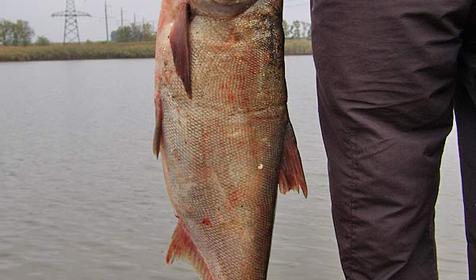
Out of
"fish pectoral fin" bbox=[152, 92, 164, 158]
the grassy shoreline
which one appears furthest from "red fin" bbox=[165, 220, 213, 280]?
the grassy shoreline

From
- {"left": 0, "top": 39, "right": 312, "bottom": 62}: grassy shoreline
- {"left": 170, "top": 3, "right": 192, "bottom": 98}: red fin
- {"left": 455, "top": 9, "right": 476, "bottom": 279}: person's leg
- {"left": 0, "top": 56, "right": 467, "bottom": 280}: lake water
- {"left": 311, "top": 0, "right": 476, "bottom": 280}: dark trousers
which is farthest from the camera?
{"left": 0, "top": 39, "right": 312, "bottom": 62}: grassy shoreline

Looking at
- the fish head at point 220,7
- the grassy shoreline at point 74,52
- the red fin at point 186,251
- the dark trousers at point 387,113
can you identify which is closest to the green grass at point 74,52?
the grassy shoreline at point 74,52

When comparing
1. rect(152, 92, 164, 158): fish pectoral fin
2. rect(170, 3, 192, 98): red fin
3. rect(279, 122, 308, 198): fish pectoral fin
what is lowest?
rect(279, 122, 308, 198): fish pectoral fin

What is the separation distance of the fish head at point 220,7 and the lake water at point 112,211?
17.1ft

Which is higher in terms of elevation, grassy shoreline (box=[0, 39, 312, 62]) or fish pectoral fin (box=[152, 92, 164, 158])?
fish pectoral fin (box=[152, 92, 164, 158])

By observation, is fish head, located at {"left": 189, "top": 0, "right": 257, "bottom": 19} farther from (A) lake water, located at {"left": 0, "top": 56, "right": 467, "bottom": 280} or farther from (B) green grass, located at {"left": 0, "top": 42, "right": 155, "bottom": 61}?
(B) green grass, located at {"left": 0, "top": 42, "right": 155, "bottom": 61}

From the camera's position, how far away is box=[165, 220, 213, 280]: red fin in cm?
257

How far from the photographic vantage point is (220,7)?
237 cm

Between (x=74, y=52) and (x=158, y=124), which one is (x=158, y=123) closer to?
(x=158, y=124)

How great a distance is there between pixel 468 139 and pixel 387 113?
621 millimetres

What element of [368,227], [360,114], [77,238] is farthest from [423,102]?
[77,238]

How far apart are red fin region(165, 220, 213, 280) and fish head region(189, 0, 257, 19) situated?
74 centimetres

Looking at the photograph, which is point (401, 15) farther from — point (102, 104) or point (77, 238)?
point (102, 104)

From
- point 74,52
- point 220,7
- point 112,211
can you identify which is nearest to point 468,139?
point 220,7
